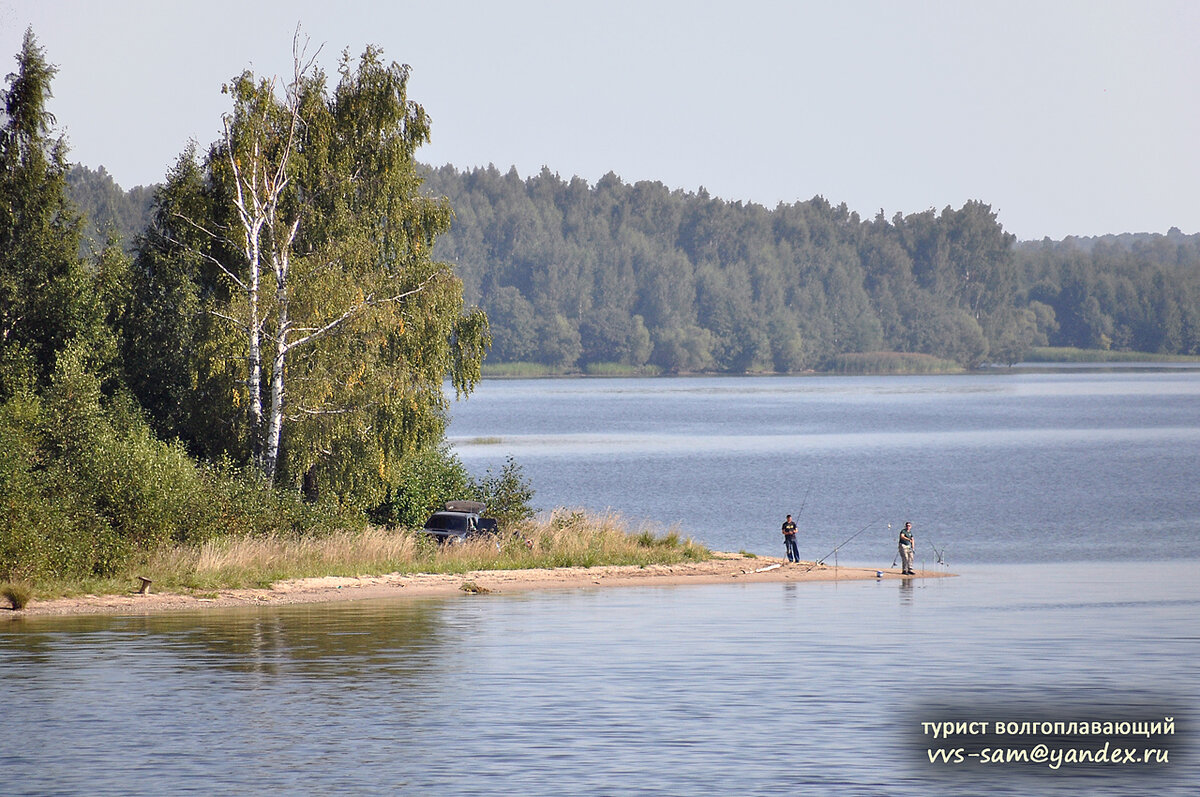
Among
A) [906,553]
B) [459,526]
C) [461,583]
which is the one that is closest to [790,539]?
[906,553]

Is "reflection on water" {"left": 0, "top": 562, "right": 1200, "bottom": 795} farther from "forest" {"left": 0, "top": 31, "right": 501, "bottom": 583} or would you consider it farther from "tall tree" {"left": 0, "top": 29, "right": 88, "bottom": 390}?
"tall tree" {"left": 0, "top": 29, "right": 88, "bottom": 390}

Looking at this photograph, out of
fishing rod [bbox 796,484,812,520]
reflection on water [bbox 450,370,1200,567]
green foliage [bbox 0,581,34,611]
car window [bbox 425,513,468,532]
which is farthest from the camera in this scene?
fishing rod [bbox 796,484,812,520]

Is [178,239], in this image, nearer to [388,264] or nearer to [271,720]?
[388,264]

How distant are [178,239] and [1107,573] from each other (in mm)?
31199

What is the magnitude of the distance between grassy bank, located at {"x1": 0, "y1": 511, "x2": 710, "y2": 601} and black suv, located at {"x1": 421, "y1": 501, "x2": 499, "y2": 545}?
44 centimetres

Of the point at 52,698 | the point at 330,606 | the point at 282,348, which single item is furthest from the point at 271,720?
the point at 282,348

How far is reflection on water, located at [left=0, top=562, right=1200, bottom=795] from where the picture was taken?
61.9ft

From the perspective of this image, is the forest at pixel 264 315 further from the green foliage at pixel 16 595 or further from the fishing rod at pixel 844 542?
the fishing rod at pixel 844 542

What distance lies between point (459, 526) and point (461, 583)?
5.07m

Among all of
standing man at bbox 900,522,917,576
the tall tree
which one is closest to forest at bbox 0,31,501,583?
the tall tree

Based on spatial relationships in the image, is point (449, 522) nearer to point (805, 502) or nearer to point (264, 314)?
point (264, 314)

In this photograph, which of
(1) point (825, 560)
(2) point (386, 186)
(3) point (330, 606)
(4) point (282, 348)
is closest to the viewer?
(3) point (330, 606)

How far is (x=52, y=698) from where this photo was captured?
2269cm

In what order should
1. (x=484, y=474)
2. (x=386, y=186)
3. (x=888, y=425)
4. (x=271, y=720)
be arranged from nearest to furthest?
(x=271, y=720)
(x=386, y=186)
(x=484, y=474)
(x=888, y=425)
